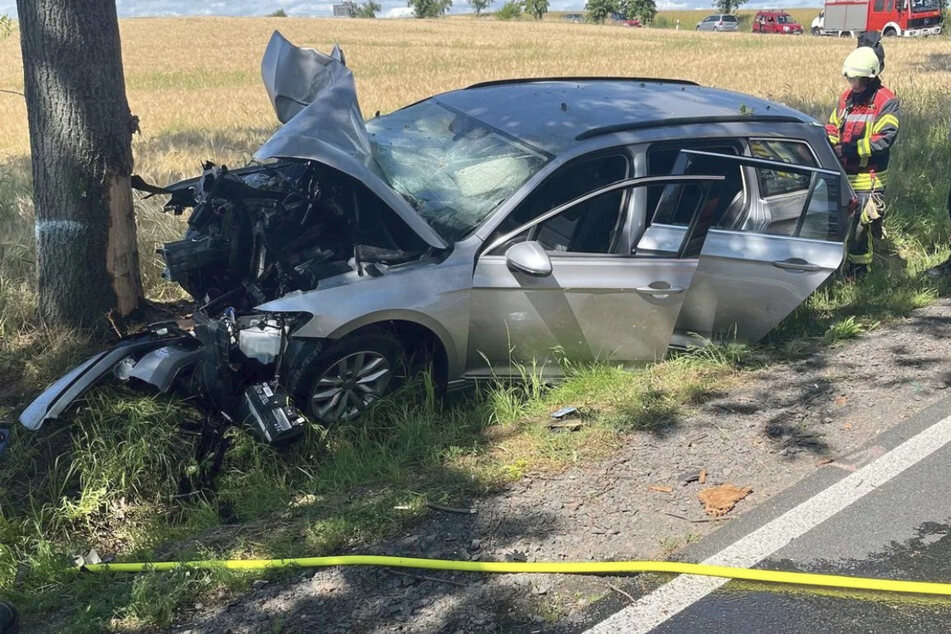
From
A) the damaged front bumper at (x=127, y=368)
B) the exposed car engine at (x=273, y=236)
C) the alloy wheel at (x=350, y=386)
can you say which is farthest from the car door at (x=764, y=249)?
the damaged front bumper at (x=127, y=368)

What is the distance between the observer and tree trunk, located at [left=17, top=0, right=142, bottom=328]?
15.4 feet

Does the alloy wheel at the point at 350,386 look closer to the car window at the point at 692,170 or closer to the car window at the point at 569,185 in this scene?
the car window at the point at 569,185

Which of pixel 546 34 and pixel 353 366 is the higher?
pixel 546 34

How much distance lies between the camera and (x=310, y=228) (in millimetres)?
4617

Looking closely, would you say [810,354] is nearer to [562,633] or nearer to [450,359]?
[450,359]

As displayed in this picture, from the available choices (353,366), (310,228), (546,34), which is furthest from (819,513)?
(546,34)

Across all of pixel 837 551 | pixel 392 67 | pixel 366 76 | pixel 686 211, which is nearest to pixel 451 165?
pixel 686 211

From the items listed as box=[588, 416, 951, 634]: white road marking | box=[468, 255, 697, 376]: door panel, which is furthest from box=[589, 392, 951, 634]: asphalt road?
box=[468, 255, 697, 376]: door panel

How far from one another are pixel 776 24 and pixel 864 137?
52.5 m

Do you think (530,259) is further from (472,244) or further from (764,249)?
(764,249)

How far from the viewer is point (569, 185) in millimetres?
4750

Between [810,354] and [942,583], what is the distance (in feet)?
8.13

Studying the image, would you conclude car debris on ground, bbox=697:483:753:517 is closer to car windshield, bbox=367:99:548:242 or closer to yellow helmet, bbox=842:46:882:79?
car windshield, bbox=367:99:548:242

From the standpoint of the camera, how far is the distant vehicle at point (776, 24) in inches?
2095
